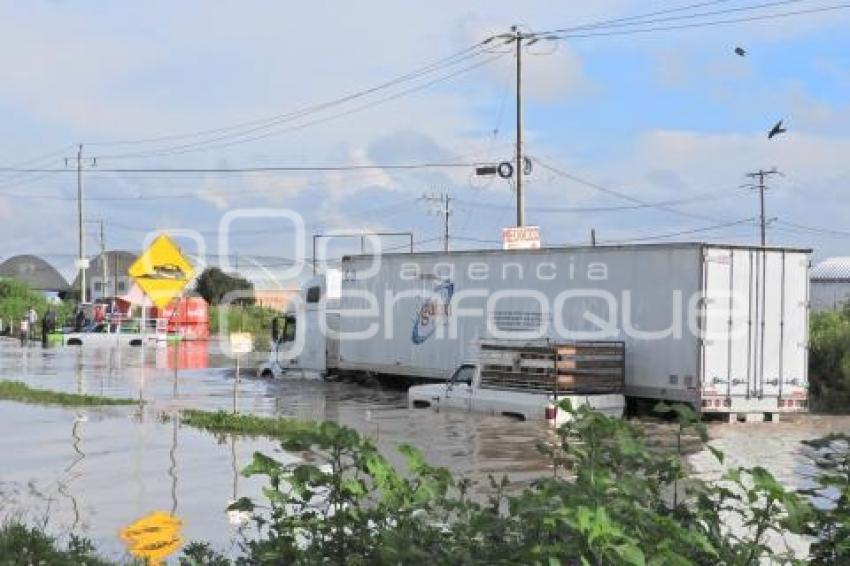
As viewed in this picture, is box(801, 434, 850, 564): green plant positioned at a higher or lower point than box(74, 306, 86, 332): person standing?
higher

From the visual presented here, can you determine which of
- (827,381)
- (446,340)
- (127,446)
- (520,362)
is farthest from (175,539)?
(827,381)

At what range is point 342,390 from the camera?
95.8 feet

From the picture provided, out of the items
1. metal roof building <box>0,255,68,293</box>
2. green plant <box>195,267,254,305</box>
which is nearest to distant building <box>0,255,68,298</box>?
metal roof building <box>0,255,68,293</box>

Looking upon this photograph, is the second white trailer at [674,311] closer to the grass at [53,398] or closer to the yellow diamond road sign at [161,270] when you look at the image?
the yellow diamond road sign at [161,270]

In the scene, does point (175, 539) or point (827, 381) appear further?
point (827, 381)

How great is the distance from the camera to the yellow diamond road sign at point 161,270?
65.4 feet

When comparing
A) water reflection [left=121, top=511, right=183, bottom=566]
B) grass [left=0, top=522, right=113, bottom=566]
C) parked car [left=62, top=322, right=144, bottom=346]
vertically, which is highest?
grass [left=0, top=522, right=113, bottom=566]

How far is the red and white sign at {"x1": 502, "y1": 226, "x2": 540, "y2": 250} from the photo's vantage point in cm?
3350

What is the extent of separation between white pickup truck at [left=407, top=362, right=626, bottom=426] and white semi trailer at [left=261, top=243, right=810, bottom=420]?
145 centimetres

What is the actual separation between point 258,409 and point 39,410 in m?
4.60

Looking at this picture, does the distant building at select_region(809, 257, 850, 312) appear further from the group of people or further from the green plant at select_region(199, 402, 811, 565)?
the green plant at select_region(199, 402, 811, 565)

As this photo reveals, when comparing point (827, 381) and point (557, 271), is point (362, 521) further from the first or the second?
point (827, 381)

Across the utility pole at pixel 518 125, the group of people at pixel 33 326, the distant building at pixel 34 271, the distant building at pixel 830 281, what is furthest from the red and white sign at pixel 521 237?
the distant building at pixel 34 271

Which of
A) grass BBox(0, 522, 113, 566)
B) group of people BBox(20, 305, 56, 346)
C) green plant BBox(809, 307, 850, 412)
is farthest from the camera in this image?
group of people BBox(20, 305, 56, 346)
